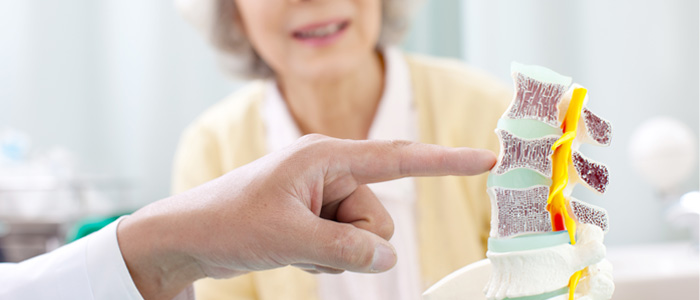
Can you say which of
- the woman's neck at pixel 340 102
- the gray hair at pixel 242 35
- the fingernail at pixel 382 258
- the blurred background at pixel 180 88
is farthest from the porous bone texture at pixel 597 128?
the gray hair at pixel 242 35

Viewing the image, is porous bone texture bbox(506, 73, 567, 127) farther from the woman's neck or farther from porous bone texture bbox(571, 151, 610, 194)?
the woman's neck

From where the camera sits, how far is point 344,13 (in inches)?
36.8

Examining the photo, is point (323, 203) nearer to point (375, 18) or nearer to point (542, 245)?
point (542, 245)

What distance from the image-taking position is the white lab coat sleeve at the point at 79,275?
51 cm

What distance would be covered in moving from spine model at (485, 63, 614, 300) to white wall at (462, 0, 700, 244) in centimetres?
87

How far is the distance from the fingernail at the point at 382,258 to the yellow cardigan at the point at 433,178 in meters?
0.54

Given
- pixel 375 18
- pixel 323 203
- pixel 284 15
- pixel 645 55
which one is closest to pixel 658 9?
pixel 645 55

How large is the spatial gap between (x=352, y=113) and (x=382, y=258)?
0.65m

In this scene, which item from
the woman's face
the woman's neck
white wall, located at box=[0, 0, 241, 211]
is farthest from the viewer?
white wall, located at box=[0, 0, 241, 211]

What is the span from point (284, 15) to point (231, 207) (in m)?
0.55

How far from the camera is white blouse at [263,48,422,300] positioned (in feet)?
3.19

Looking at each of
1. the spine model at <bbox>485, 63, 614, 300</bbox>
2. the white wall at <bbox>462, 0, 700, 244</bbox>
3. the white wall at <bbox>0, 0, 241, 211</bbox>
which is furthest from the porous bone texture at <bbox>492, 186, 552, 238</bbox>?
the white wall at <bbox>0, 0, 241, 211</bbox>

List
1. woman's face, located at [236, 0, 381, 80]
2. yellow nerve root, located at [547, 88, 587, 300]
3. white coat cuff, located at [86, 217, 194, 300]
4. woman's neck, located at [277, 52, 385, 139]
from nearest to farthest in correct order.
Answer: yellow nerve root, located at [547, 88, 587, 300] < white coat cuff, located at [86, 217, 194, 300] < woman's face, located at [236, 0, 381, 80] < woman's neck, located at [277, 52, 385, 139]

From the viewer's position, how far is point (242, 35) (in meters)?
1.17
